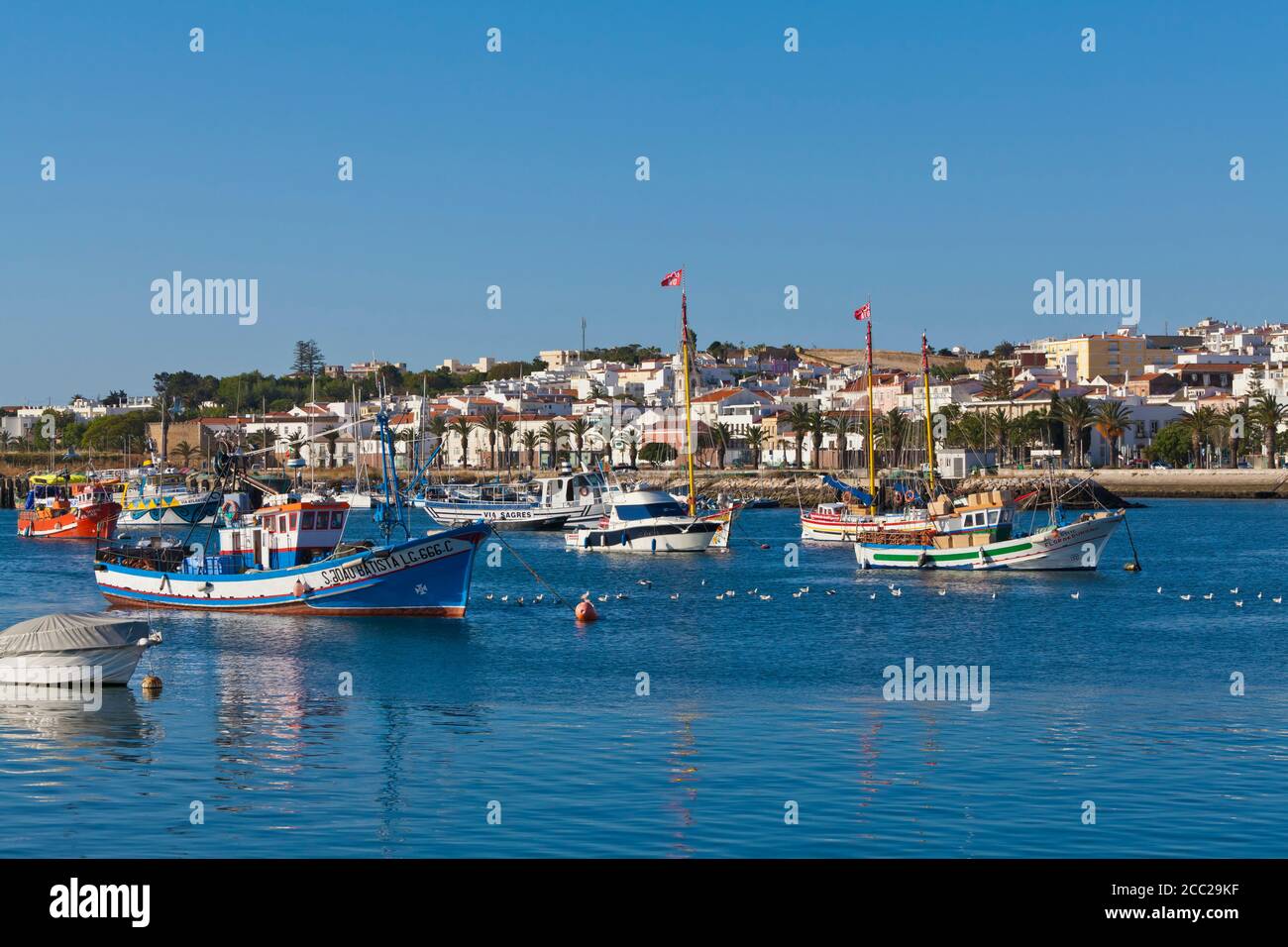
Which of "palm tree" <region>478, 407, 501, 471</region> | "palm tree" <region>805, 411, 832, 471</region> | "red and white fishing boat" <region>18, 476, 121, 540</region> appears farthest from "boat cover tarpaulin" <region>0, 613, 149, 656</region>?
"palm tree" <region>478, 407, 501, 471</region>

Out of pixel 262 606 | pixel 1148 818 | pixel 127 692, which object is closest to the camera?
pixel 1148 818

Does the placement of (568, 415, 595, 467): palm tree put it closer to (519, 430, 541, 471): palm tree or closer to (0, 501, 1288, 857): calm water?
(519, 430, 541, 471): palm tree

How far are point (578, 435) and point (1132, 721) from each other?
15840 centimetres

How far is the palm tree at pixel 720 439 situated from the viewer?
618 ft

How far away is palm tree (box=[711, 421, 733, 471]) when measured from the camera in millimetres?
188375

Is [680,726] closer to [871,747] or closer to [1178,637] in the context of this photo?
[871,747]

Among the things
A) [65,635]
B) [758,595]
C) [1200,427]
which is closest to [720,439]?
[1200,427]

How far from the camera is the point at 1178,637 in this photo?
43.8m

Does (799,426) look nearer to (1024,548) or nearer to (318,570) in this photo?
(1024,548)

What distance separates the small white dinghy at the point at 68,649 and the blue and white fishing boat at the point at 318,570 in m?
14.6

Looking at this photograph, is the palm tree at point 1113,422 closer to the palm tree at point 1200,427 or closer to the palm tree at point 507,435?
the palm tree at point 1200,427

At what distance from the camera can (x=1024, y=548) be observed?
64500mm

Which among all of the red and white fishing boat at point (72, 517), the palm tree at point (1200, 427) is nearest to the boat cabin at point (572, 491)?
the red and white fishing boat at point (72, 517)
